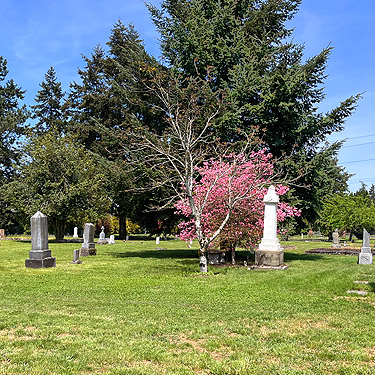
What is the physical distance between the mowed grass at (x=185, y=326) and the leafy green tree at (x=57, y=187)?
74.0ft

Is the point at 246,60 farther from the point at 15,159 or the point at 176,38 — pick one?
the point at 15,159

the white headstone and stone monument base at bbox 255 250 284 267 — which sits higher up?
A: the white headstone

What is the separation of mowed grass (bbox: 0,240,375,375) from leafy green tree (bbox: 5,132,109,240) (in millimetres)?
22562

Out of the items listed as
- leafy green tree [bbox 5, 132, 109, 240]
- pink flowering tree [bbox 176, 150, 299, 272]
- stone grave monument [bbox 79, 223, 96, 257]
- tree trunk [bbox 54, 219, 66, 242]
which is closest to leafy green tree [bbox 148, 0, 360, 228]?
pink flowering tree [bbox 176, 150, 299, 272]

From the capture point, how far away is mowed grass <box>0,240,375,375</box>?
4.61m

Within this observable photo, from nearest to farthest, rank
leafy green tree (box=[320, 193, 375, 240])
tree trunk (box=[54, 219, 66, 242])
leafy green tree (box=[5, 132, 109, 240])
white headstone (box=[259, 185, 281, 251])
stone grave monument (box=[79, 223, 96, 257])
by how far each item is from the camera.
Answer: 1. white headstone (box=[259, 185, 281, 251])
2. stone grave monument (box=[79, 223, 96, 257])
3. leafy green tree (box=[5, 132, 109, 240])
4. tree trunk (box=[54, 219, 66, 242])
5. leafy green tree (box=[320, 193, 375, 240])

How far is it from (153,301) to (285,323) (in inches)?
120

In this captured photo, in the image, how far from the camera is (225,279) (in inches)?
477

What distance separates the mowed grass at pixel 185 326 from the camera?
15.1 feet

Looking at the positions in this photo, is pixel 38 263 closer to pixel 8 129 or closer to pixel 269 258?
pixel 269 258

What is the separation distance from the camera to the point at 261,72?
20.5m

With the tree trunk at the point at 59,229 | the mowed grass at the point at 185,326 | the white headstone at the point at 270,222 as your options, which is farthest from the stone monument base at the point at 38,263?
the tree trunk at the point at 59,229

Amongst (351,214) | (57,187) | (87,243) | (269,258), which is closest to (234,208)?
(269,258)

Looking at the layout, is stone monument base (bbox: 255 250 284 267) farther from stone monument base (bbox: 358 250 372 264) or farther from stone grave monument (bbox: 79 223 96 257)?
stone grave monument (bbox: 79 223 96 257)
